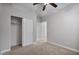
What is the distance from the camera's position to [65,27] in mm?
1710

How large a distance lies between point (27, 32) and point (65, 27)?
1.06m

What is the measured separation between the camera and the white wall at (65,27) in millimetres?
1584

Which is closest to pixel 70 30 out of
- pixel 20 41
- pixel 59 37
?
pixel 59 37

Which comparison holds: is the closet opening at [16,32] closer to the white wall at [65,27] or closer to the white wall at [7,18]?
the white wall at [7,18]

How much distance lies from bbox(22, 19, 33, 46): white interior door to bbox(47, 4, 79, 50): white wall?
524mm

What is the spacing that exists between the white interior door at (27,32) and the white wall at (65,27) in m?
0.52

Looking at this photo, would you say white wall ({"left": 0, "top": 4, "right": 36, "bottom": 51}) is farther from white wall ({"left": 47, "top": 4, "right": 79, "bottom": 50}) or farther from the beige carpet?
white wall ({"left": 47, "top": 4, "right": 79, "bottom": 50})

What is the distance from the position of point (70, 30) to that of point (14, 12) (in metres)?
1.53

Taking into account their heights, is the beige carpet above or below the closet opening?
below

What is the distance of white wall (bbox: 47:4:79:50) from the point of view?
158 cm

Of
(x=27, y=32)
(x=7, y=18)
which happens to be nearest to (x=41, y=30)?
(x=27, y=32)

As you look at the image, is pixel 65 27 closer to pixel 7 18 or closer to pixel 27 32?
pixel 27 32

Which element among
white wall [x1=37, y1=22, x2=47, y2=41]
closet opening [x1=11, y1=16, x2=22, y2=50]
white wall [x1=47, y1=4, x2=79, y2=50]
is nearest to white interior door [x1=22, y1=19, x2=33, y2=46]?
closet opening [x1=11, y1=16, x2=22, y2=50]

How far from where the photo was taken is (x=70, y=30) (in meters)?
1.68
